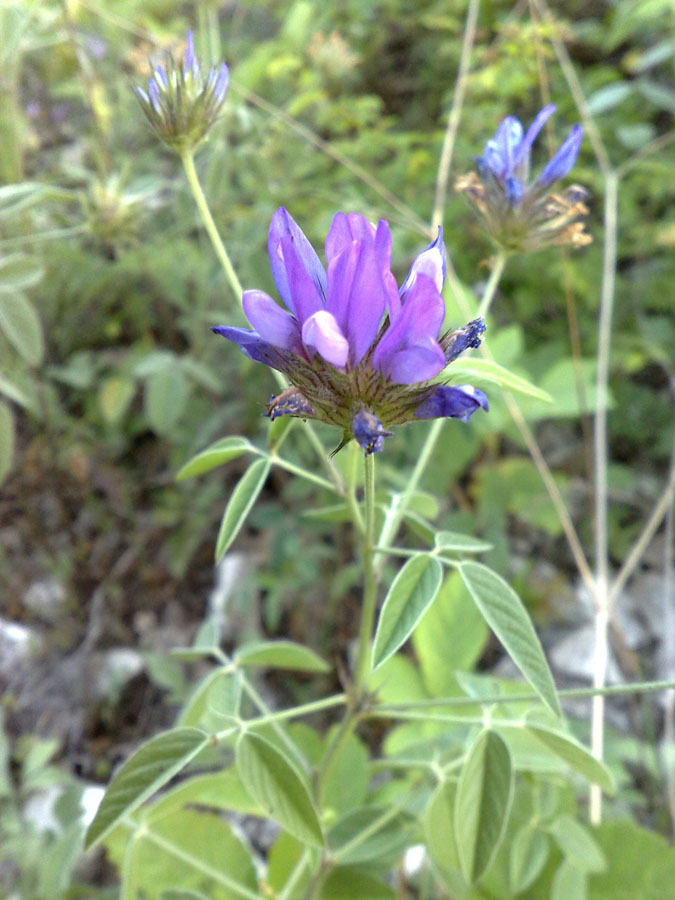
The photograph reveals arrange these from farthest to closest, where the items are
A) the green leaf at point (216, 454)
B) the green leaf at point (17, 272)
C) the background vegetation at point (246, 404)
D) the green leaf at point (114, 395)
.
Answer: the green leaf at point (114, 395)
the background vegetation at point (246, 404)
the green leaf at point (17, 272)
the green leaf at point (216, 454)

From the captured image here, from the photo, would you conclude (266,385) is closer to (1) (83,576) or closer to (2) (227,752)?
(1) (83,576)

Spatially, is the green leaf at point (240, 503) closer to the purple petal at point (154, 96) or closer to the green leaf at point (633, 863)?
the purple petal at point (154, 96)

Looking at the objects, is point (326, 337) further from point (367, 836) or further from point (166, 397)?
point (166, 397)

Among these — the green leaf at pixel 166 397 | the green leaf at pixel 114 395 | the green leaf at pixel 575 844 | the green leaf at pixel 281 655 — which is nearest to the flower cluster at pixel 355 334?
the green leaf at pixel 281 655

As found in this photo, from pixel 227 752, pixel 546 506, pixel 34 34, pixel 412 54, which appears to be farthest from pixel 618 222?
pixel 227 752

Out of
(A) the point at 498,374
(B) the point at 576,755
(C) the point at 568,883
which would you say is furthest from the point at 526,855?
(A) the point at 498,374
